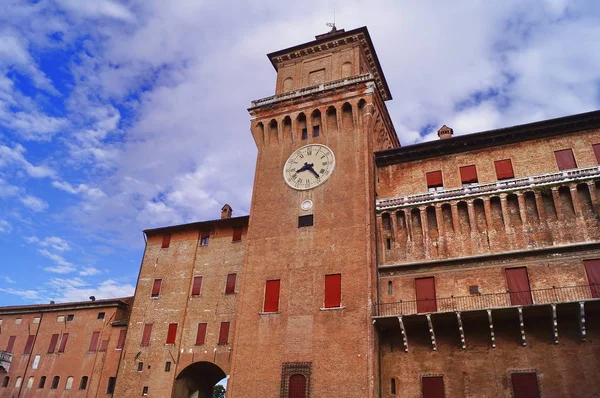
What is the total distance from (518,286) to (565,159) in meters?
7.45

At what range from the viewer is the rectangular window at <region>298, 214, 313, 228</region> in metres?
28.2

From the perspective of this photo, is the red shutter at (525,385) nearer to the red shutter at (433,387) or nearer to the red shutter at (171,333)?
the red shutter at (433,387)

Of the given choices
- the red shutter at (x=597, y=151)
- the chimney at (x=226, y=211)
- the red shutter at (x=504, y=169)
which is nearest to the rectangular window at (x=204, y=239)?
the chimney at (x=226, y=211)

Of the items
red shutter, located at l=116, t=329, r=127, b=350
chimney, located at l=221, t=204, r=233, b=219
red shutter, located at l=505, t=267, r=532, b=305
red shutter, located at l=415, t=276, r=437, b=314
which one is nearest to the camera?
red shutter, located at l=505, t=267, r=532, b=305

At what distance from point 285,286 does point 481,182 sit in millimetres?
12236

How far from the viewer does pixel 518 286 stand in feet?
77.7

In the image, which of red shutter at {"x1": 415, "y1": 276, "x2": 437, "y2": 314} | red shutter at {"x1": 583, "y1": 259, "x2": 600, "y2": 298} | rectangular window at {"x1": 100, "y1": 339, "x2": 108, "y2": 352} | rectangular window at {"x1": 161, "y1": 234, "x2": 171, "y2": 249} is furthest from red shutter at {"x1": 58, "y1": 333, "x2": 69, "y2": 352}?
red shutter at {"x1": 583, "y1": 259, "x2": 600, "y2": 298}

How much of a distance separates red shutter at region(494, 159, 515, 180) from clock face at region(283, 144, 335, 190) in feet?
30.2

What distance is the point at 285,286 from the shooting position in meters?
26.8

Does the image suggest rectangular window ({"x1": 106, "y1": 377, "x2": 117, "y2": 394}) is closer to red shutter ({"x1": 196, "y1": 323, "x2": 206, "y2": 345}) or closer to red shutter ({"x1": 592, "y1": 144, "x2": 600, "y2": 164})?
red shutter ({"x1": 196, "y1": 323, "x2": 206, "y2": 345})

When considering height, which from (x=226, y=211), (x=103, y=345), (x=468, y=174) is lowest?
(x=103, y=345)

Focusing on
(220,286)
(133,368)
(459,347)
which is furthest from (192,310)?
(459,347)

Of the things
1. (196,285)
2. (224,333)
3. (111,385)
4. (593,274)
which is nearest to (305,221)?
(224,333)

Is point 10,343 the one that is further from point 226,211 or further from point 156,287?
point 226,211
